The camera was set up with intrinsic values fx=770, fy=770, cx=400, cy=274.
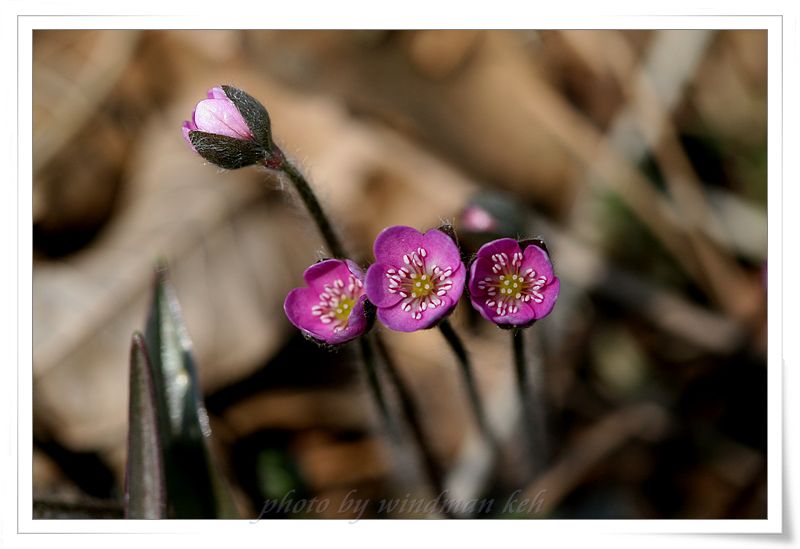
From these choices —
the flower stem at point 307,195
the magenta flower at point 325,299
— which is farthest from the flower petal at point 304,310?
the flower stem at point 307,195

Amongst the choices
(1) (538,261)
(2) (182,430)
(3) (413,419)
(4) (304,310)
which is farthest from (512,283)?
(2) (182,430)

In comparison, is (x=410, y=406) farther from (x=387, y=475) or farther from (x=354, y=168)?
(x=354, y=168)

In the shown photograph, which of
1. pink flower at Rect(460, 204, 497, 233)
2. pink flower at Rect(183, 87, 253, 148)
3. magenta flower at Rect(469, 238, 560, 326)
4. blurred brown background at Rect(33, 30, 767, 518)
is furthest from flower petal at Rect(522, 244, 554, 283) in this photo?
blurred brown background at Rect(33, 30, 767, 518)

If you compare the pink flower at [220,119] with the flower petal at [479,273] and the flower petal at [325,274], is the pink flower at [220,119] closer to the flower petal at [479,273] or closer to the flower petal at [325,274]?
the flower petal at [325,274]

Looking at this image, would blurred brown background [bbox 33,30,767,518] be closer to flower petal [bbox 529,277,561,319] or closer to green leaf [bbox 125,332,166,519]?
green leaf [bbox 125,332,166,519]

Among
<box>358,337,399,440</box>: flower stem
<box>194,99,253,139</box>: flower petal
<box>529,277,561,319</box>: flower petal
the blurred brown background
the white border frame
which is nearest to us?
<box>529,277,561,319</box>: flower petal
